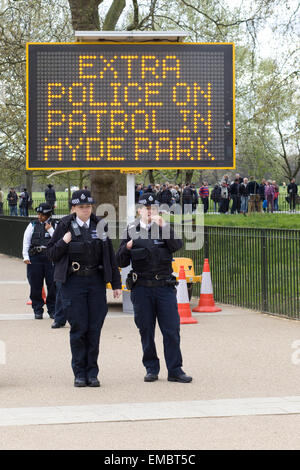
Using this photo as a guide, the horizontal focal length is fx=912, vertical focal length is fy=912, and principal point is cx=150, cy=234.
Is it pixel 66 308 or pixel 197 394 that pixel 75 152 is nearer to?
pixel 66 308

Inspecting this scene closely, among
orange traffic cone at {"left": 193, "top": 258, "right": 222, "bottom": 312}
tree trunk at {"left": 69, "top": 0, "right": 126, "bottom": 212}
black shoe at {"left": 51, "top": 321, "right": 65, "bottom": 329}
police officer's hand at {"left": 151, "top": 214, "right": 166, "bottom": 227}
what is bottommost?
black shoe at {"left": 51, "top": 321, "right": 65, "bottom": 329}

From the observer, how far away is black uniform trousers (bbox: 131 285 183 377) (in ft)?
28.6

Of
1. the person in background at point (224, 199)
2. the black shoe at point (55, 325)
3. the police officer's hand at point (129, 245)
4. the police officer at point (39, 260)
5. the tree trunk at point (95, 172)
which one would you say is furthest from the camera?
the person in background at point (224, 199)

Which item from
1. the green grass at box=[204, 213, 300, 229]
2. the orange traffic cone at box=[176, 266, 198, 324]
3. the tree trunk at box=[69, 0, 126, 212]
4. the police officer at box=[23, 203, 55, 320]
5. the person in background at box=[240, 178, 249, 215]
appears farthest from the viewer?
the person in background at box=[240, 178, 249, 215]

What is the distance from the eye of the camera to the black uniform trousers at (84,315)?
8.58m

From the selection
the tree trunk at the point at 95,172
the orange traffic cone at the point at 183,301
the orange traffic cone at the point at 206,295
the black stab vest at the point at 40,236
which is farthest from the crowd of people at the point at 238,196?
the orange traffic cone at the point at 183,301

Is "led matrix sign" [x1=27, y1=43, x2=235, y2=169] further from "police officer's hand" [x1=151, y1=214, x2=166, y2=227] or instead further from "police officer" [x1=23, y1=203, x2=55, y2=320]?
"police officer's hand" [x1=151, y1=214, x2=166, y2=227]

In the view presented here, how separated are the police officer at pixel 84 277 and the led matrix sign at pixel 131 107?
4.79 metres

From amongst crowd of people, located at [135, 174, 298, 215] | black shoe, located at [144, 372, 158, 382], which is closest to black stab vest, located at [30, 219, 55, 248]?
black shoe, located at [144, 372, 158, 382]

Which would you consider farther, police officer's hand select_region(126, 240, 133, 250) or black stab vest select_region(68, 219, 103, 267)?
police officer's hand select_region(126, 240, 133, 250)

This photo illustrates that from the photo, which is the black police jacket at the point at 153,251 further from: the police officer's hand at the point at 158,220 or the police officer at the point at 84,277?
the police officer at the point at 84,277

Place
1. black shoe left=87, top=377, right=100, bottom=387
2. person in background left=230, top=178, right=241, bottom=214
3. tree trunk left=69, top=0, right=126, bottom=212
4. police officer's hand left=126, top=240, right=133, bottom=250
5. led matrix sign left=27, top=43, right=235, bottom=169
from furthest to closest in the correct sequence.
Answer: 1. person in background left=230, top=178, right=241, bottom=214
2. tree trunk left=69, top=0, right=126, bottom=212
3. led matrix sign left=27, top=43, right=235, bottom=169
4. police officer's hand left=126, top=240, right=133, bottom=250
5. black shoe left=87, top=377, right=100, bottom=387

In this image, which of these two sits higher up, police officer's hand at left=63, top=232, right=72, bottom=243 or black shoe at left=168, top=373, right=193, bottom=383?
police officer's hand at left=63, top=232, right=72, bottom=243

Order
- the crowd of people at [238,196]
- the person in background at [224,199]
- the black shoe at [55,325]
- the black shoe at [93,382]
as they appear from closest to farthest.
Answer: the black shoe at [93,382]
the black shoe at [55,325]
the crowd of people at [238,196]
the person in background at [224,199]
